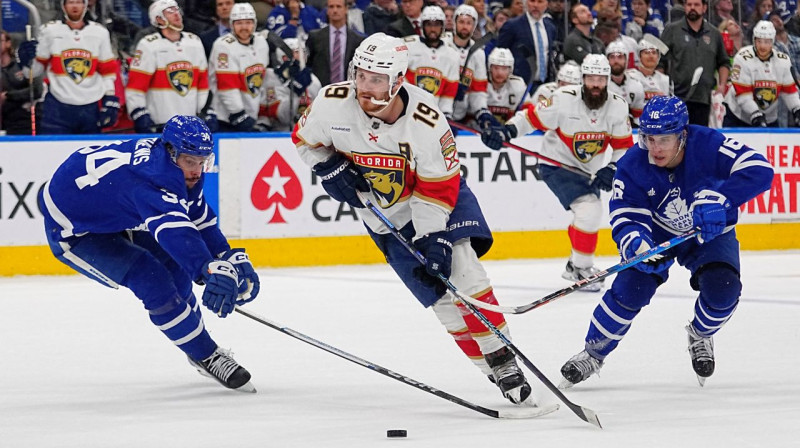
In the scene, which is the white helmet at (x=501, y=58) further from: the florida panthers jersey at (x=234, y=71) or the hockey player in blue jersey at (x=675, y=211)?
the hockey player in blue jersey at (x=675, y=211)

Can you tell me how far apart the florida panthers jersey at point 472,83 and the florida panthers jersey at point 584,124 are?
5.91 feet

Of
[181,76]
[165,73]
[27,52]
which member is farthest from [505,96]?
[27,52]

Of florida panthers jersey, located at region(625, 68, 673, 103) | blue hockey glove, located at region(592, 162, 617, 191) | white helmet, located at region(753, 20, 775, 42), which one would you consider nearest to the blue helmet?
blue hockey glove, located at region(592, 162, 617, 191)

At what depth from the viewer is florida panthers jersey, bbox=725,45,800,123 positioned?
10281 mm

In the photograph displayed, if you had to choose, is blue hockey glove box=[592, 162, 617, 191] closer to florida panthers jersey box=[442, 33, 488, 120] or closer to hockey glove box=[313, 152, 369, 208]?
florida panthers jersey box=[442, 33, 488, 120]

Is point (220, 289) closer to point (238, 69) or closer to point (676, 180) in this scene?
point (676, 180)

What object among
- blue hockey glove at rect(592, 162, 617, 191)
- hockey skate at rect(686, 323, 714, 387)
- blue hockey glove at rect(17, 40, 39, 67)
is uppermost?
blue hockey glove at rect(17, 40, 39, 67)

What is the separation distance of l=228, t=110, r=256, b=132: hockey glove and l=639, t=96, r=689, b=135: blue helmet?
489cm

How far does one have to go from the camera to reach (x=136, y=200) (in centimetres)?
412

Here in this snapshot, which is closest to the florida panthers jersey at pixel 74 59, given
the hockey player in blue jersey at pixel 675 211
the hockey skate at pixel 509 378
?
the hockey player in blue jersey at pixel 675 211

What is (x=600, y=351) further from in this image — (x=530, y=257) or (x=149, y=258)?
(x=530, y=257)

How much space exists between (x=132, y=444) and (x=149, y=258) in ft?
3.32

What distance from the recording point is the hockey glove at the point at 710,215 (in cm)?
414

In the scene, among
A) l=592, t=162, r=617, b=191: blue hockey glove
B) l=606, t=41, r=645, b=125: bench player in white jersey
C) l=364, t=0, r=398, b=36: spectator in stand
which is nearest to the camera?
l=592, t=162, r=617, b=191: blue hockey glove
